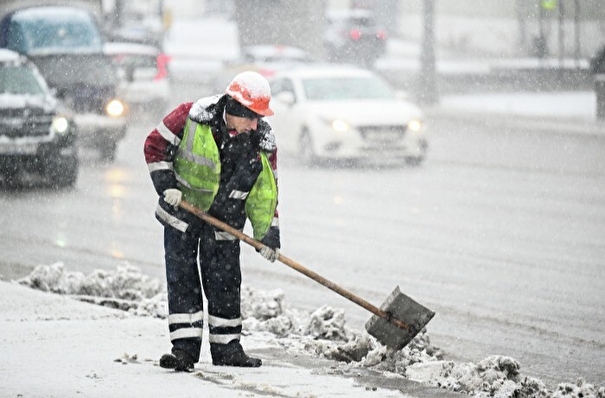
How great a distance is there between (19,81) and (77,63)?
333cm

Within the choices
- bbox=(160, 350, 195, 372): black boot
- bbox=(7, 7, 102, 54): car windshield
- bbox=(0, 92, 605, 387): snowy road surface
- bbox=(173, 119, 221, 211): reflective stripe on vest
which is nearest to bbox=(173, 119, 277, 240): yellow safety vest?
bbox=(173, 119, 221, 211): reflective stripe on vest

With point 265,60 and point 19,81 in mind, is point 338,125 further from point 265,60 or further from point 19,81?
point 265,60

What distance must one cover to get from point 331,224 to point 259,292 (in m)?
4.84

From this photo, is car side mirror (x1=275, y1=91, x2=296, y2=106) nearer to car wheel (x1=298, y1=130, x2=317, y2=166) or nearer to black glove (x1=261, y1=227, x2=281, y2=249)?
car wheel (x1=298, y1=130, x2=317, y2=166)

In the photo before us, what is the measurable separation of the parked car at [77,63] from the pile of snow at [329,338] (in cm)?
867

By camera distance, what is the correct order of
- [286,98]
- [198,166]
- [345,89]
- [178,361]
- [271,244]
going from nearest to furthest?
[178,361] < [198,166] < [271,244] < [286,98] < [345,89]

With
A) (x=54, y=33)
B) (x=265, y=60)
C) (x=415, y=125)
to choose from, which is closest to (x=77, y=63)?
(x=54, y=33)

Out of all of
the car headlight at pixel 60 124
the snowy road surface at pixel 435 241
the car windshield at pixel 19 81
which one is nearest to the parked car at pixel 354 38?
the snowy road surface at pixel 435 241

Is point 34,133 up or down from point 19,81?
down

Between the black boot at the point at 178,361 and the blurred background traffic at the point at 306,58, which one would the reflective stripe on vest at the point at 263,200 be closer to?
the black boot at the point at 178,361

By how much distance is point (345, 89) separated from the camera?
21328mm

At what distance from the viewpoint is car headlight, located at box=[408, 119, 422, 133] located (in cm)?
1988

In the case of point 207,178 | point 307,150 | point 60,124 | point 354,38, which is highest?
point 207,178

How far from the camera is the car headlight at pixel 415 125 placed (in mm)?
19875
